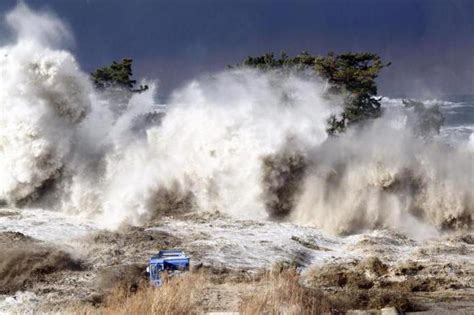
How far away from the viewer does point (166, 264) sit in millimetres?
14836

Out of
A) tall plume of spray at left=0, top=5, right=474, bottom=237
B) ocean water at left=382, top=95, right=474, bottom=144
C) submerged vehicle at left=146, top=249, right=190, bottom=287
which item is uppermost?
ocean water at left=382, top=95, right=474, bottom=144

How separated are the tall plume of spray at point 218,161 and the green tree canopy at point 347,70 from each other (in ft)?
39.9

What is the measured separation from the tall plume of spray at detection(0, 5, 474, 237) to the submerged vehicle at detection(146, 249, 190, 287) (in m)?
7.38

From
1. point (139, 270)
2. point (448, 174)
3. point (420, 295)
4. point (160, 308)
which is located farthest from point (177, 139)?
point (160, 308)

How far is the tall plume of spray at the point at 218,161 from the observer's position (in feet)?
78.8

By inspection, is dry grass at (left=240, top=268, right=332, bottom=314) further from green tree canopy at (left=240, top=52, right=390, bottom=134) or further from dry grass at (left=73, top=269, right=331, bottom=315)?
green tree canopy at (left=240, top=52, right=390, bottom=134)

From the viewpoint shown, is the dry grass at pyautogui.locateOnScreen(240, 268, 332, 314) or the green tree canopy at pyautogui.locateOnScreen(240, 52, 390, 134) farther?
the green tree canopy at pyautogui.locateOnScreen(240, 52, 390, 134)

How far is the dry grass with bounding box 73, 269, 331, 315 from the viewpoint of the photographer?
10414mm

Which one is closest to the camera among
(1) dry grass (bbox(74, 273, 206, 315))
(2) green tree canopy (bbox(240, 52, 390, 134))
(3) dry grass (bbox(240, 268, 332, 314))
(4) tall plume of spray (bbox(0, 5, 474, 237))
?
(1) dry grass (bbox(74, 273, 206, 315))

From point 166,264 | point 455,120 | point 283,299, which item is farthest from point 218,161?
point 455,120

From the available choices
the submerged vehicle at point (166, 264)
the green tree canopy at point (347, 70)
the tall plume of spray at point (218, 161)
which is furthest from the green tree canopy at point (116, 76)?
the submerged vehicle at point (166, 264)

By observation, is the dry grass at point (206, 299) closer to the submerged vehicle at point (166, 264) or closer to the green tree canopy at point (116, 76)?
the submerged vehicle at point (166, 264)

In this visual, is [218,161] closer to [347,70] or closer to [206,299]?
[206,299]

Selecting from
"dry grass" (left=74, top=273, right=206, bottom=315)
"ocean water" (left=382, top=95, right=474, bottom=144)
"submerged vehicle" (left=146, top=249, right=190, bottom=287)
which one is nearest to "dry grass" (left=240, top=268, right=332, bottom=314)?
"dry grass" (left=74, top=273, right=206, bottom=315)
